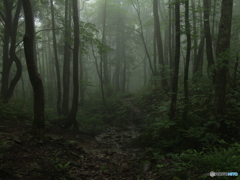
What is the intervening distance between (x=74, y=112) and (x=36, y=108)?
361 centimetres

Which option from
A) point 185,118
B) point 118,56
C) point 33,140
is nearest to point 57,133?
point 33,140

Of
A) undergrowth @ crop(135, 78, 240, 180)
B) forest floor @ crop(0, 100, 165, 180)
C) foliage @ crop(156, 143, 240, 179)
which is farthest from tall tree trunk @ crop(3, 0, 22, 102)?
foliage @ crop(156, 143, 240, 179)

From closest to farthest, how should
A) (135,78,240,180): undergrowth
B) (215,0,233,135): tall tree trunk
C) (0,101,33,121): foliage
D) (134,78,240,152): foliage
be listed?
1. (135,78,240,180): undergrowth
2. (134,78,240,152): foliage
3. (215,0,233,135): tall tree trunk
4. (0,101,33,121): foliage

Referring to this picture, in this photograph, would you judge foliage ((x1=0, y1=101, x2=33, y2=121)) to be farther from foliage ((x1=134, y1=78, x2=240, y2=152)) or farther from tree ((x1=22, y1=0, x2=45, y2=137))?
foliage ((x1=134, y1=78, x2=240, y2=152))

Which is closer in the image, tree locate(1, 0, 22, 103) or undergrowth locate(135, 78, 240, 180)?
undergrowth locate(135, 78, 240, 180)

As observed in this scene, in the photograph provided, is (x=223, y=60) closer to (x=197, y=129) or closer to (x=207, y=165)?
(x=197, y=129)

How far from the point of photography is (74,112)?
32.5 ft

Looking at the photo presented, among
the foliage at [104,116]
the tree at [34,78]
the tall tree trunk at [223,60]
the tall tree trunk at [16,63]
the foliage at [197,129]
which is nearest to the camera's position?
the foliage at [197,129]

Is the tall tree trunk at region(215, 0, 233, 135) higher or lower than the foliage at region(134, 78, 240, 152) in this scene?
higher

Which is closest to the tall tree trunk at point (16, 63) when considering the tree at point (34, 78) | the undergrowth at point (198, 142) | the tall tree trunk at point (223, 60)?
the tree at point (34, 78)

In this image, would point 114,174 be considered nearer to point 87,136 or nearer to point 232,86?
point 87,136

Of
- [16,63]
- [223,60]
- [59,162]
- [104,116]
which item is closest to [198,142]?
[223,60]

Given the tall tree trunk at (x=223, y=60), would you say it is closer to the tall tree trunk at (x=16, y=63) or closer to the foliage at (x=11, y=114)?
the foliage at (x=11, y=114)

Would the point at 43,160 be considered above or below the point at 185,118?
below
